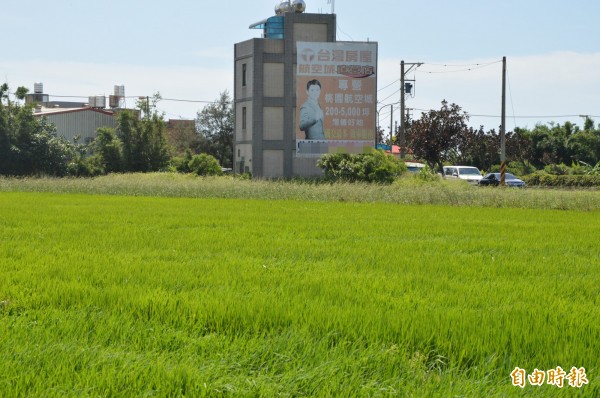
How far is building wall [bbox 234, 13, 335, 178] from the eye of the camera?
49.7 meters

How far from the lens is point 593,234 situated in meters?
15.0

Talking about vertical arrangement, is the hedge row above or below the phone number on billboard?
below

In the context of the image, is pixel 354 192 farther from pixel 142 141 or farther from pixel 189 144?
pixel 189 144

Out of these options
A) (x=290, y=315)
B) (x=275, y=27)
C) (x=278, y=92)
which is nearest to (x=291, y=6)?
(x=275, y=27)

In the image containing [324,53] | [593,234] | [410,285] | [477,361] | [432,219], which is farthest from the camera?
[324,53]

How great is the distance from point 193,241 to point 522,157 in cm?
5964

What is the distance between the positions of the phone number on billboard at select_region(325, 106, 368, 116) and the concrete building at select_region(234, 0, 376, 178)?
9.36 ft

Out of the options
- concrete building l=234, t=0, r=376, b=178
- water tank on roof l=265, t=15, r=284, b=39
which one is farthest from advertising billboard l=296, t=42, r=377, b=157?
water tank on roof l=265, t=15, r=284, b=39

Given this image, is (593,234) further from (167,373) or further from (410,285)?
(167,373)

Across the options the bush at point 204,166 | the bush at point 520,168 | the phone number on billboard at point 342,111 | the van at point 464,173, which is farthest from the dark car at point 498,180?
the bush at point 204,166

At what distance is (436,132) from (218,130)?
26635 mm

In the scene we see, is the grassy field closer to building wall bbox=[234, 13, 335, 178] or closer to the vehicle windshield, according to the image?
building wall bbox=[234, 13, 335, 178]

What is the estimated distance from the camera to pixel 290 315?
6.08 metres

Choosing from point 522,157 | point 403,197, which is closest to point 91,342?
point 403,197
